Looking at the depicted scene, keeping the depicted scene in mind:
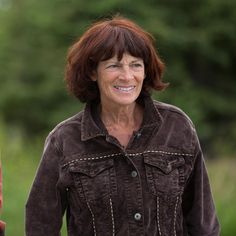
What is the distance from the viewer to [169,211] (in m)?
3.18

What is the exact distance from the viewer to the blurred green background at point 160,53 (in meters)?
13.9

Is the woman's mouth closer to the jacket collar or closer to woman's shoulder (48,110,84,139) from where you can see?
the jacket collar

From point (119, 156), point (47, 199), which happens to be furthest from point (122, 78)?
point (47, 199)

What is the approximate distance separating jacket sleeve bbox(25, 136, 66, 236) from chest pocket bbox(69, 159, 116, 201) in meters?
0.10

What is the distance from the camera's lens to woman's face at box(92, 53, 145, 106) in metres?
3.11

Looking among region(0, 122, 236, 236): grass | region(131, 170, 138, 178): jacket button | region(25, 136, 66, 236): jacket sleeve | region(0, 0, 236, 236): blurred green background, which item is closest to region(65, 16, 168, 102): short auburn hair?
region(25, 136, 66, 236): jacket sleeve

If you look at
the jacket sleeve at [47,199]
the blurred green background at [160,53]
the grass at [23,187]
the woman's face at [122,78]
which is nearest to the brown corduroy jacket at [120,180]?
the jacket sleeve at [47,199]

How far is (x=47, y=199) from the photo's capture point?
3.25m

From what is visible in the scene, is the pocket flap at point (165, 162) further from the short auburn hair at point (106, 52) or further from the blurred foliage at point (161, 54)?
the blurred foliage at point (161, 54)

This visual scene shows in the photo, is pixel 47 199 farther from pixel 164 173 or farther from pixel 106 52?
pixel 106 52

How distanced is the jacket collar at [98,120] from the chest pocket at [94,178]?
13 centimetres

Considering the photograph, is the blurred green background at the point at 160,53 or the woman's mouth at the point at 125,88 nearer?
the woman's mouth at the point at 125,88

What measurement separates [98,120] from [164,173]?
15.8 inches

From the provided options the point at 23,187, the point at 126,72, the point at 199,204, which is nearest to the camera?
the point at 126,72
